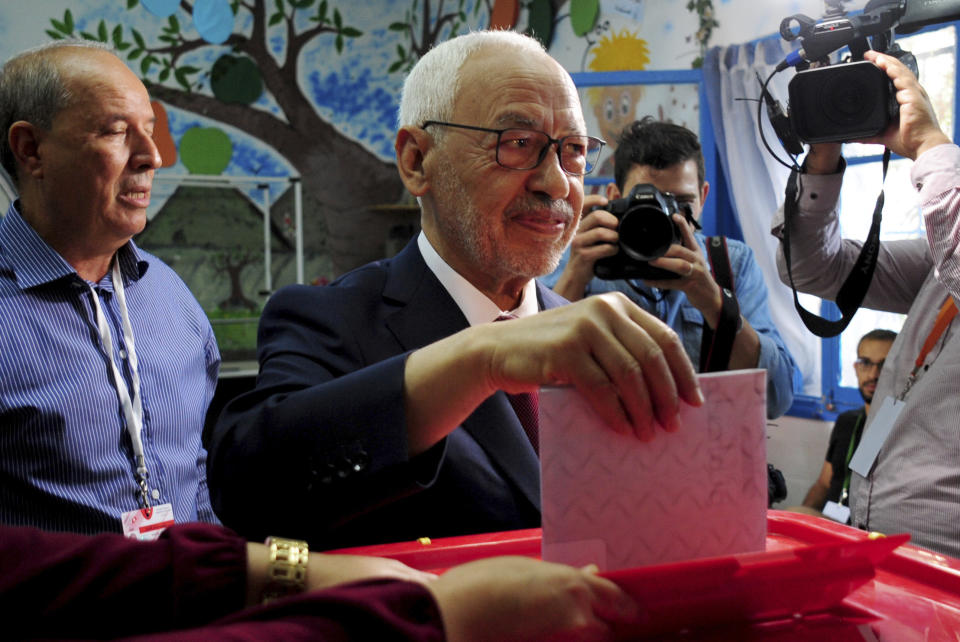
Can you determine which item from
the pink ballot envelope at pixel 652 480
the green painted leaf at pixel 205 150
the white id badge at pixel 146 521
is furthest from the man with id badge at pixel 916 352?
the green painted leaf at pixel 205 150

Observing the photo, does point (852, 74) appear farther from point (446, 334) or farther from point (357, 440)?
point (357, 440)

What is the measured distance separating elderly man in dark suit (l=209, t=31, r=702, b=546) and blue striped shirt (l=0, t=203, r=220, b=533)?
1.89 ft

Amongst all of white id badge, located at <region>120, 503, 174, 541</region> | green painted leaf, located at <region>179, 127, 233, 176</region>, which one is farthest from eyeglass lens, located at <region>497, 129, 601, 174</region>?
green painted leaf, located at <region>179, 127, 233, 176</region>

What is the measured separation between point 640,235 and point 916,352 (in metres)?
0.59

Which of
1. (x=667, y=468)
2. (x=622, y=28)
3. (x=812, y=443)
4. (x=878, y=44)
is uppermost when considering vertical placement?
(x=622, y=28)

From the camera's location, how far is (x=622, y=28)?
4738mm

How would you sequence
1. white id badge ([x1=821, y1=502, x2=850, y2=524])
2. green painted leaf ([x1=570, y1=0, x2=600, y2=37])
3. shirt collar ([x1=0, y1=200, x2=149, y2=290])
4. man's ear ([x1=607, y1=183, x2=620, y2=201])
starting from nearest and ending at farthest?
shirt collar ([x1=0, y1=200, x2=149, y2=290]) < man's ear ([x1=607, y1=183, x2=620, y2=201]) < white id badge ([x1=821, y1=502, x2=850, y2=524]) < green painted leaf ([x1=570, y1=0, x2=600, y2=37])

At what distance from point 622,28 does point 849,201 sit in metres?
1.75

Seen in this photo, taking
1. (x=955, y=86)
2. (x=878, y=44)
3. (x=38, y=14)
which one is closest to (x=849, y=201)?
(x=955, y=86)

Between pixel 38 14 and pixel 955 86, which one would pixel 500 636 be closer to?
pixel 955 86

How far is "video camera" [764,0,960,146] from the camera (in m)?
1.68

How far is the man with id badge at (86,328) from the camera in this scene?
1458 mm

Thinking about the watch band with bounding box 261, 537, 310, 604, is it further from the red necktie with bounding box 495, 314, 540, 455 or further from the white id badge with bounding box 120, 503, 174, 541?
the white id badge with bounding box 120, 503, 174, 541

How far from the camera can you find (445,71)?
1267 millimetres
